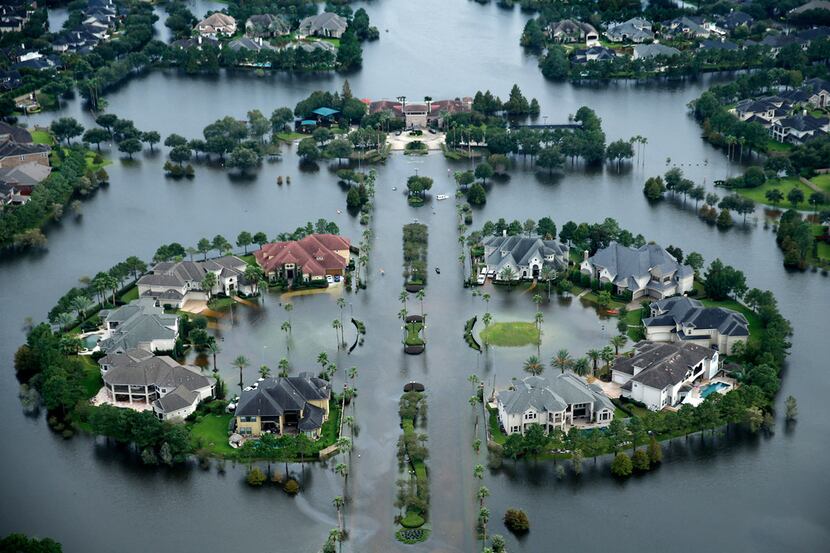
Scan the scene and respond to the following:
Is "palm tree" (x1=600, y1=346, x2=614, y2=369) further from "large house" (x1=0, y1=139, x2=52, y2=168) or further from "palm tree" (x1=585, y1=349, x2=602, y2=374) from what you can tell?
"large house" (x1=0, y1=139, x2=52, y2=168)

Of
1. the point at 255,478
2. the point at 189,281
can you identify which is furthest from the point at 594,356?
the point at 189,281

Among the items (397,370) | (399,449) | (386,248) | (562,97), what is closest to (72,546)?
(399,449)

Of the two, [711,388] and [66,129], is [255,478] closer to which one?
[711,388]

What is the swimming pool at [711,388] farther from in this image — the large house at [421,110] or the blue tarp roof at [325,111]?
the blue tarp roof at [325,111]

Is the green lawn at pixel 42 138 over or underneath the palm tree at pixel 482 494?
over

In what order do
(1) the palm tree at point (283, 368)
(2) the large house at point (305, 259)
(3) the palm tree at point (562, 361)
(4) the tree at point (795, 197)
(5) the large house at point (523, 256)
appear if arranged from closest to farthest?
(1) the palm tree at point (283, 368) → (3) the palm tree at point (562, 361) → (2) the large house at point (305, 259) → (5) the large house at point (523, 256) → (4) the tree at point (795, 197)

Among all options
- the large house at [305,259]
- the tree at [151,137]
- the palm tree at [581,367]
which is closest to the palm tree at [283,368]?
the large house at [305,259]

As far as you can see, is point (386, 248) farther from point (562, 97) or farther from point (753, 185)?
A: point (562, 97)
